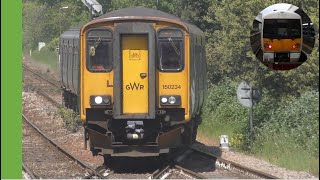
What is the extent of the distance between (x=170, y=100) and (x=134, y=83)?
2.59 ft

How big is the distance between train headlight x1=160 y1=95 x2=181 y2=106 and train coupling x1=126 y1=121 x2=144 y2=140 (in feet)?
1.96

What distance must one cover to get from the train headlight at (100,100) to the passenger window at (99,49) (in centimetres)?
53

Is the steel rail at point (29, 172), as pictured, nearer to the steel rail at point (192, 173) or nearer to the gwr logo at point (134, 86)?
the gwr logo at point (134, 86)

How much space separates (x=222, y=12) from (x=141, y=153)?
35.3ft

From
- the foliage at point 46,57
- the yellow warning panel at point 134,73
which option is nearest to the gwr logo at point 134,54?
the yellow warning panel at point 134,73

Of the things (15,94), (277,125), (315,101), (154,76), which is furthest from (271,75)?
(15,94)

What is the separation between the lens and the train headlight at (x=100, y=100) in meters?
14.8

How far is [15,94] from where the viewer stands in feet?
35.3

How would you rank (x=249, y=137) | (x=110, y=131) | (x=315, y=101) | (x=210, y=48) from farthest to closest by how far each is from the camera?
(x=210, y=48), (x=249, y=137), (x=315, y=101), (x=110, y=131)

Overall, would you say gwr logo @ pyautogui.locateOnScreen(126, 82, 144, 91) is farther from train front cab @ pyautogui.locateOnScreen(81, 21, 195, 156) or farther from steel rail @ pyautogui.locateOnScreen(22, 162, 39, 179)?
steel rail @ pyautogui.locateOnScreen(22, 162, 39, 179)

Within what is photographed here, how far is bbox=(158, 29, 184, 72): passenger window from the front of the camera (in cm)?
1496

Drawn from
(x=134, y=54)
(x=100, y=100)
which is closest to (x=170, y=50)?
(x=134, y=54)

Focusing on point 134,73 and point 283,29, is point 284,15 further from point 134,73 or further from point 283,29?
point 134,73

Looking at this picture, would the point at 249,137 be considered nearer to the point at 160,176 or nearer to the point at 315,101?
the point at 315,101
